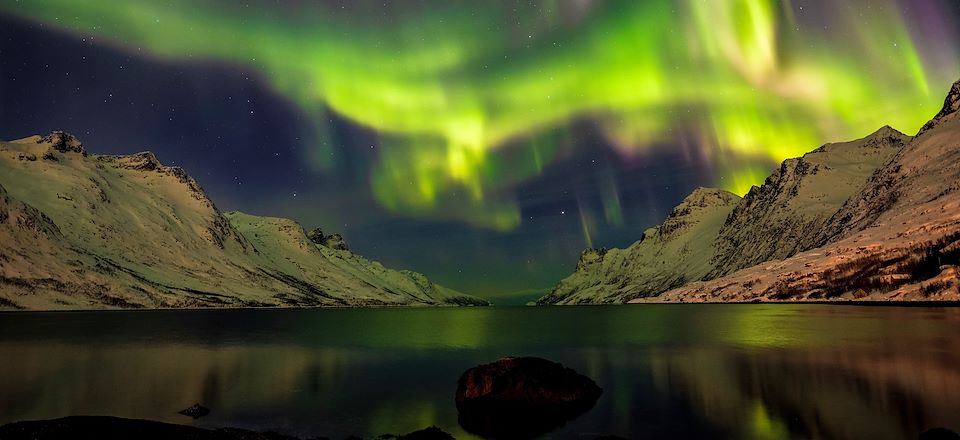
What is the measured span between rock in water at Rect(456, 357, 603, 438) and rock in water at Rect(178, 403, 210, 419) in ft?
49.5

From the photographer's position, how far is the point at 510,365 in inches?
1286

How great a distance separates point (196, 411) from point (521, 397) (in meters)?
19.2

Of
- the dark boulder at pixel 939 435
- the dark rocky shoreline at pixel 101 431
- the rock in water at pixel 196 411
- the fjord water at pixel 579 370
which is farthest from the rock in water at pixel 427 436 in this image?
the dark boulder at pixel 939 435

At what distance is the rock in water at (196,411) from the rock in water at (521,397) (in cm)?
1510

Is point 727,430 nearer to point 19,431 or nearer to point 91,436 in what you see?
point 91,436

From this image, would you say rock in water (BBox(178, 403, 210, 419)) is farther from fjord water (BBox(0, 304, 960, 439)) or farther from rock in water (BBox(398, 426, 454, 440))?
rock in water (BBox(398, 426, 454, 440))

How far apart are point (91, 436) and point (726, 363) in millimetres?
52036

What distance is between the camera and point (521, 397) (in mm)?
30250

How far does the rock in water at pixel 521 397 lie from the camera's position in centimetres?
2684

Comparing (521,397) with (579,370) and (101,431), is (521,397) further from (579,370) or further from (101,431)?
(579,370)

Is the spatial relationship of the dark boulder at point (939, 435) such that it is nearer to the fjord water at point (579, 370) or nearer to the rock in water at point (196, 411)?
the fjord water at point (579, 370)

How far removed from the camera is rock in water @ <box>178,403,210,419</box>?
99.9 ft

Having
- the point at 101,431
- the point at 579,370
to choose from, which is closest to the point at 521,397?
the point at 101,431

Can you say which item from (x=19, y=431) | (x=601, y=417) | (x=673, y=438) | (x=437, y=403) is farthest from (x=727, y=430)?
(x=19, y=431)
